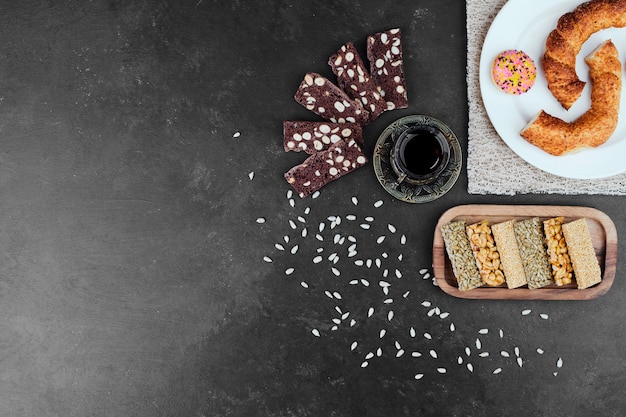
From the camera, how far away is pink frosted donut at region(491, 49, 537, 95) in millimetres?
2578

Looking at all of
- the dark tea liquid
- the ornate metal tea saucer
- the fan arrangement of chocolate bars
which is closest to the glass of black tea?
Result: the dark tea liquid

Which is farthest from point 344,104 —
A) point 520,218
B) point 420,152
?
point 520,218

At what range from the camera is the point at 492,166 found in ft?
9.02

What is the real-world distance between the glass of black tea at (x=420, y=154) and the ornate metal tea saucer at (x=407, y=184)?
110mm

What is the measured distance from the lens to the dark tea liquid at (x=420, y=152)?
254 centimetres

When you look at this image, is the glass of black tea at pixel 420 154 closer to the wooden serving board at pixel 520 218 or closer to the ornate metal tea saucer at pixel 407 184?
the ornate metal tea saucer at pixel 407 184

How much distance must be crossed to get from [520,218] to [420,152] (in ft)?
2.11

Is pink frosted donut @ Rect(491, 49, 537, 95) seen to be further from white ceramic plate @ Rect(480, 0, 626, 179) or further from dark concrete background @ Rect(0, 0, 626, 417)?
dark concrete background @ Rect(0, 0, 626, 417)

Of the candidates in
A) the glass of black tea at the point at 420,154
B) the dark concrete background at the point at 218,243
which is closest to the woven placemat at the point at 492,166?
the dark concrete background at the point at 218,243

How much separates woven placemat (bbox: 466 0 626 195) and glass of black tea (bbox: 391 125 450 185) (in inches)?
10.6

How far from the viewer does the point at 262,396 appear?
2.83m

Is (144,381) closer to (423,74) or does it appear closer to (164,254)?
(164,254)

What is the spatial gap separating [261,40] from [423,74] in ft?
2.81

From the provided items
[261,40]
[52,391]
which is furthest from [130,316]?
[261,40]
